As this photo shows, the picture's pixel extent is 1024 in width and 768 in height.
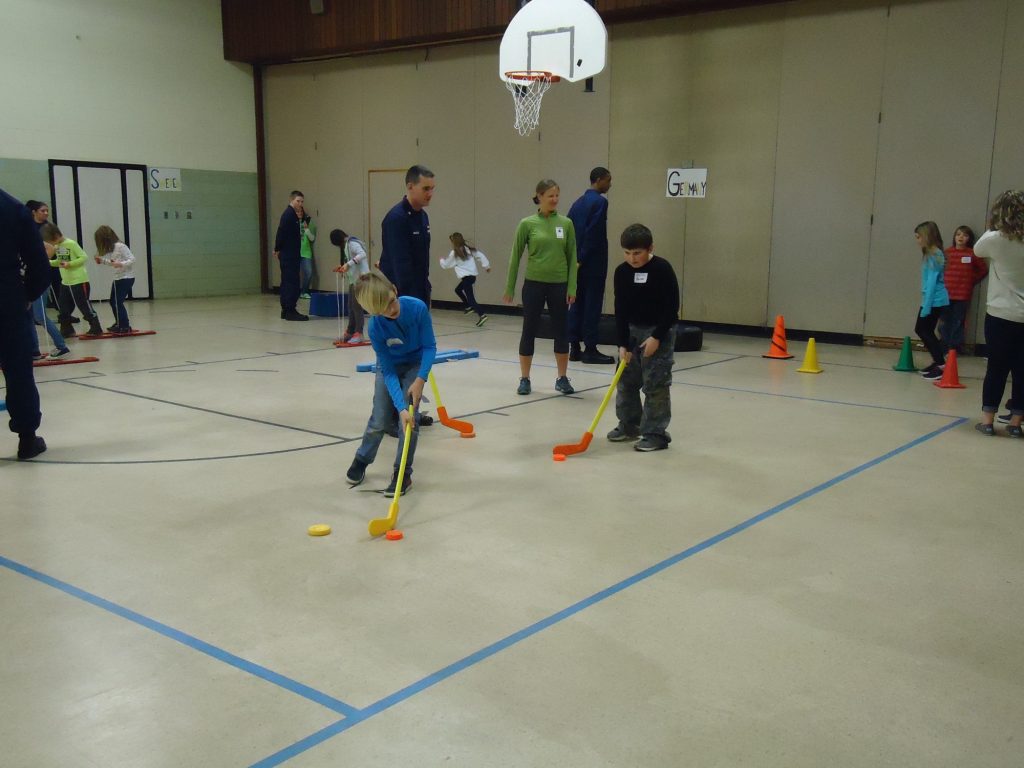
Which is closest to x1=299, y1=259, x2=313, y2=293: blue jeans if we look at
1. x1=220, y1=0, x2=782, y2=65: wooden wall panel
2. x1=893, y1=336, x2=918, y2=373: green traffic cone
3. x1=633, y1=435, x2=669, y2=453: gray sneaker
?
x1=220, y1=0, x2=782, y2=65: wooden wall panel

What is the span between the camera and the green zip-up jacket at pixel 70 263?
10.0 meters

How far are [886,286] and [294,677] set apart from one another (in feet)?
30.5

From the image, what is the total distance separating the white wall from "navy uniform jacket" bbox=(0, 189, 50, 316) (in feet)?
31.2

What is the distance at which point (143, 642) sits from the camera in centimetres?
296

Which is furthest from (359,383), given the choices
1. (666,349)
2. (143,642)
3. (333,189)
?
(333,189)

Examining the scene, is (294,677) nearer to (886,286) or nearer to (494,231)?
(886,286)

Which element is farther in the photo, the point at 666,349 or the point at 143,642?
the point at 666,349

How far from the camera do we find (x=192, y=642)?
297cm

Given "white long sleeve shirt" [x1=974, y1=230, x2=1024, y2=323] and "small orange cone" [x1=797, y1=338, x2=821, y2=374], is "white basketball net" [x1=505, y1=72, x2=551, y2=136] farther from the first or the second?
"white long sleeve shirt" [x1=974, y1=230, x2=1024, y2=323]

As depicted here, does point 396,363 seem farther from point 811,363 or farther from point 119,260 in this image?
point 119,260

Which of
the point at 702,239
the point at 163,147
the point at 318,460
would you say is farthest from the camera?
the point at 163,147

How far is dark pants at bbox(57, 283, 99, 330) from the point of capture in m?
10.1

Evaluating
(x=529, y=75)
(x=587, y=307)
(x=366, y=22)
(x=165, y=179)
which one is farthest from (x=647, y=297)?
(x=165, y=179)

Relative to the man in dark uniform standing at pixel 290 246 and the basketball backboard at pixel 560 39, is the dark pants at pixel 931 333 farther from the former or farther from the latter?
the man in dark uniform standing at pixel 290 246
